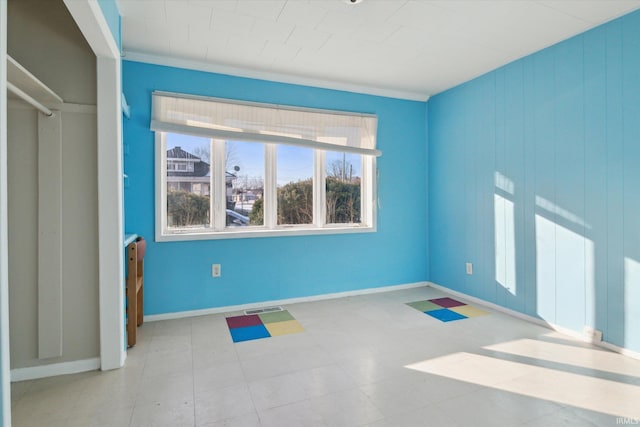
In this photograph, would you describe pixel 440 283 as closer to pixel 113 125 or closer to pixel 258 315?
pixel 258 315

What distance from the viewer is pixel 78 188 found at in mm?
2299

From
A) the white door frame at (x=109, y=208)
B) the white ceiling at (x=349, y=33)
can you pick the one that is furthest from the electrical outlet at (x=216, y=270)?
the white ceiling at (x=349, y=33)

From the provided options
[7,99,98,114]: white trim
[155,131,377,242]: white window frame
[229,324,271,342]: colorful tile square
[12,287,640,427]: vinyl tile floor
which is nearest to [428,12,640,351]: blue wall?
[12,287,640,427]: vinyl tile floor

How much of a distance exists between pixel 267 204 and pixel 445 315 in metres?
2.20

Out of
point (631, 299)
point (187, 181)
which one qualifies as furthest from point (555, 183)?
point (187, 181)

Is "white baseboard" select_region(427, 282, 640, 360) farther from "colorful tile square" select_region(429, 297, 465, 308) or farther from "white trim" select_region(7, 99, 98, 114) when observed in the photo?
"white trim" select_region(7, 99, 98, 114)

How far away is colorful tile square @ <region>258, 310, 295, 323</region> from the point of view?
328 centimetres

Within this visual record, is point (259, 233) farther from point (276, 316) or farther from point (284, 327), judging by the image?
point (284, 327)

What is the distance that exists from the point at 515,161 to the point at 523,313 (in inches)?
58.4

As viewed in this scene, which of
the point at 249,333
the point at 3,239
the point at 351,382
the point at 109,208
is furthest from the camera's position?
the point at 249,333

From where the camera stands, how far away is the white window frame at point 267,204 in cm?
335

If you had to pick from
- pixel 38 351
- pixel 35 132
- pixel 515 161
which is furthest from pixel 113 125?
pixel 515 161

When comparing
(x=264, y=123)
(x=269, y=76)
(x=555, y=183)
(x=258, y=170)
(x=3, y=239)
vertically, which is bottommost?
(x=3, y=239)

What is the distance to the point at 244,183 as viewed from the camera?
3725mm
